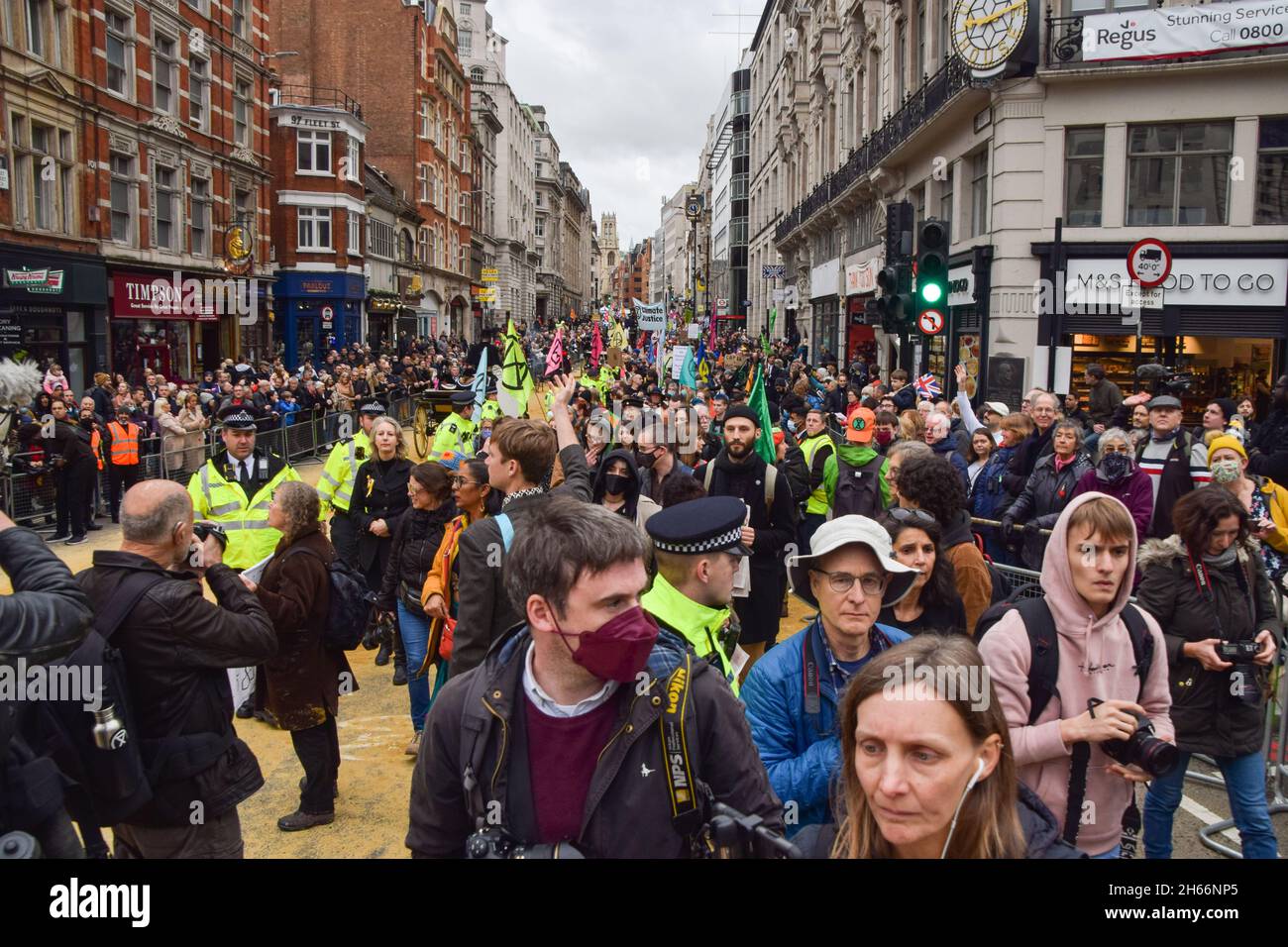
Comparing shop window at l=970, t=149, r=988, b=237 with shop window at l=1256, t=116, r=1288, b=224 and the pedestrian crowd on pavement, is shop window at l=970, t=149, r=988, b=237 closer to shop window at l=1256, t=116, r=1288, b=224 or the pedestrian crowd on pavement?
shop window at l=1256, t=116, r=1288, b=224

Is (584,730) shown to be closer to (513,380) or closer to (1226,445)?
(1226,445)

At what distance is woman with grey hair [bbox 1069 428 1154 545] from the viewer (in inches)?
274

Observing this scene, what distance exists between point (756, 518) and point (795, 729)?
12.6ft

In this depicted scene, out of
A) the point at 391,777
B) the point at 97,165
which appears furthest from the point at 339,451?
the point at 97,165

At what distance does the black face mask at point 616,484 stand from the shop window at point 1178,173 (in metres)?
16.7

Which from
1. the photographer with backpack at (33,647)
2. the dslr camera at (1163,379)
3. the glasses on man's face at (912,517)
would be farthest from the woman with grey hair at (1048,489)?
the photographer with backpack at (33,647)

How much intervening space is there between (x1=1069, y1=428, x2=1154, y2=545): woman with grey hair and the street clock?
13.7 meters

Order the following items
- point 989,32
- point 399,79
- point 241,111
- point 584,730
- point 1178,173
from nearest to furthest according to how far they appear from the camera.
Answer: point 584,730 → point 989,32 → point 1178,173 → point 241,111 → point 399,79

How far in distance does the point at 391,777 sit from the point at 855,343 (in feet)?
97.5

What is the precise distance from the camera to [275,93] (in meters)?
45.2

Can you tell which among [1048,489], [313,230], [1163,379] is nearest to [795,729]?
[1048,489]

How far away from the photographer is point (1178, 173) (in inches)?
738

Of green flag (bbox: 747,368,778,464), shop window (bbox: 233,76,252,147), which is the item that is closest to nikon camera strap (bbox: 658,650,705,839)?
green flag (bbox: 747,368,778,464)

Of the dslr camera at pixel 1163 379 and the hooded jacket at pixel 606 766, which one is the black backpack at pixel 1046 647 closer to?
the hooded jacket at pixel 606 766
